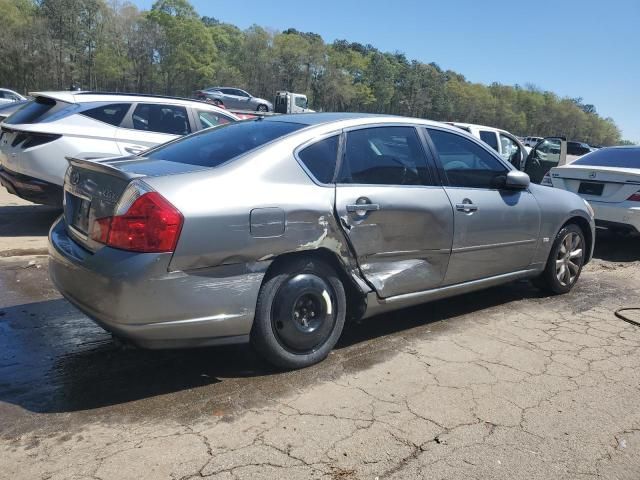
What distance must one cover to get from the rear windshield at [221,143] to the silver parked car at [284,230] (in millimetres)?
21

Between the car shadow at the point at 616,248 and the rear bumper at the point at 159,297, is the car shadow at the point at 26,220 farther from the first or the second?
the car shadow at the point at 616,248

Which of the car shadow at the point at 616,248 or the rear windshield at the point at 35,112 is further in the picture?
the car shadow at the point at 616,248

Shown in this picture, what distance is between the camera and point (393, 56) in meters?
131

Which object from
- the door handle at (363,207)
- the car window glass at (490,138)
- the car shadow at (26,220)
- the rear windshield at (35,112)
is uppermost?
the car window glass at (490,138)

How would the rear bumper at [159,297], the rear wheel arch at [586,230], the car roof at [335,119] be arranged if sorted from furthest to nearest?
1. the rear wheel arch at [586,230]
2. the car roof at [335,119]
3. the rear bumper at [159,297]

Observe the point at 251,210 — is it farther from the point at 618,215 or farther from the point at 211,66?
the point at 211,66

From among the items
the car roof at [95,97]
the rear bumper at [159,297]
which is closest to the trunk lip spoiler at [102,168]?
the rear bumper at [159,297]

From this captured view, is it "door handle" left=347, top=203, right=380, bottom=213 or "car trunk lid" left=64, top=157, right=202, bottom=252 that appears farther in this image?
"door handle" left=347, top=203, right=380, bottom=213

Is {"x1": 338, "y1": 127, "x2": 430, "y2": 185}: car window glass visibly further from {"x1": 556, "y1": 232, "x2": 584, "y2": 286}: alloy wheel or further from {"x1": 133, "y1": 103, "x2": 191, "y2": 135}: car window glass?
{"x1": 133, "y1": 103, "x2": 191, "y2": 135}: car window glass

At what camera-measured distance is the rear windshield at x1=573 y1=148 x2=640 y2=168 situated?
811 cm

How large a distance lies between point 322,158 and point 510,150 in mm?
9872

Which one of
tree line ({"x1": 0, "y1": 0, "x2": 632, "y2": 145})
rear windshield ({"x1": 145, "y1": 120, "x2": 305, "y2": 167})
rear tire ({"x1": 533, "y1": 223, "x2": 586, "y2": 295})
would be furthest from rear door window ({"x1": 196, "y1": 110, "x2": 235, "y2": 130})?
tree line ({"x1": 0, "y1": 0, "x2": 632, "y2": 145})

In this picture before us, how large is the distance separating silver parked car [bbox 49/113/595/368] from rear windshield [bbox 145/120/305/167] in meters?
0.02

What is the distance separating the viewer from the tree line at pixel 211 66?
59.4 m
